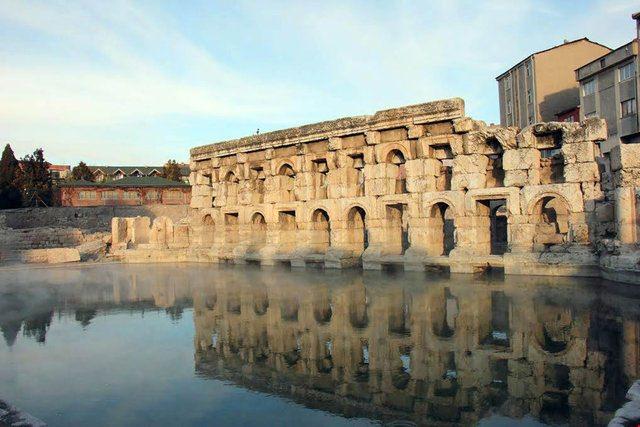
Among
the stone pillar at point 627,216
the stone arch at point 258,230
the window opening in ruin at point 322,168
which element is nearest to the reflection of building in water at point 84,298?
the stone arch at point 258,230

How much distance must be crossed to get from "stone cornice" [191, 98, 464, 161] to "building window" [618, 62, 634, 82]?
18.1m

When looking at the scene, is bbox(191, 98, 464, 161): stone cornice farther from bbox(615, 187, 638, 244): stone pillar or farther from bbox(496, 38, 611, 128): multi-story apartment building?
bbox(496, 38, 611, 128): multi-story apartment building

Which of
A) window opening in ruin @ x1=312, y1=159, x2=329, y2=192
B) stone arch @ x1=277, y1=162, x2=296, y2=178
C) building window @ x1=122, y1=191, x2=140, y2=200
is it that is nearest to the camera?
window opening in ruin @ x1=312, y1=159, x2=329, y2=192

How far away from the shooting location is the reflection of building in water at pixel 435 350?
6.18 m

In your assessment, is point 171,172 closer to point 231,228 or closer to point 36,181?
point 36,181

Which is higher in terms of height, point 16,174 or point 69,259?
point 16,174

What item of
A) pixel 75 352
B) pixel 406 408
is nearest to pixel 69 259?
pixel 75 352

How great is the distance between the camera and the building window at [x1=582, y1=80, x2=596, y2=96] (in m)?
32.9

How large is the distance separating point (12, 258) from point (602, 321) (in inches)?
1044

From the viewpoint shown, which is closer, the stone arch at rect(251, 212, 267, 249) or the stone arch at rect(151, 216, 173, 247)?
the stone arch at rect(251, 212, 267, 249)

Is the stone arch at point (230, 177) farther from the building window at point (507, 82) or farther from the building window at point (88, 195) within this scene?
the building window at point (507, 82)

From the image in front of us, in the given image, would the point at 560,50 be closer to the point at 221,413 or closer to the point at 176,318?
the point at 176,318

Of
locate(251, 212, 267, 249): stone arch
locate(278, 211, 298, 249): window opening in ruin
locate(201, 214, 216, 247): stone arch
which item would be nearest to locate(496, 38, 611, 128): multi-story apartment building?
locate(278, 211, 298, 249): window opening in ruin

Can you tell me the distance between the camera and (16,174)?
163 feet
